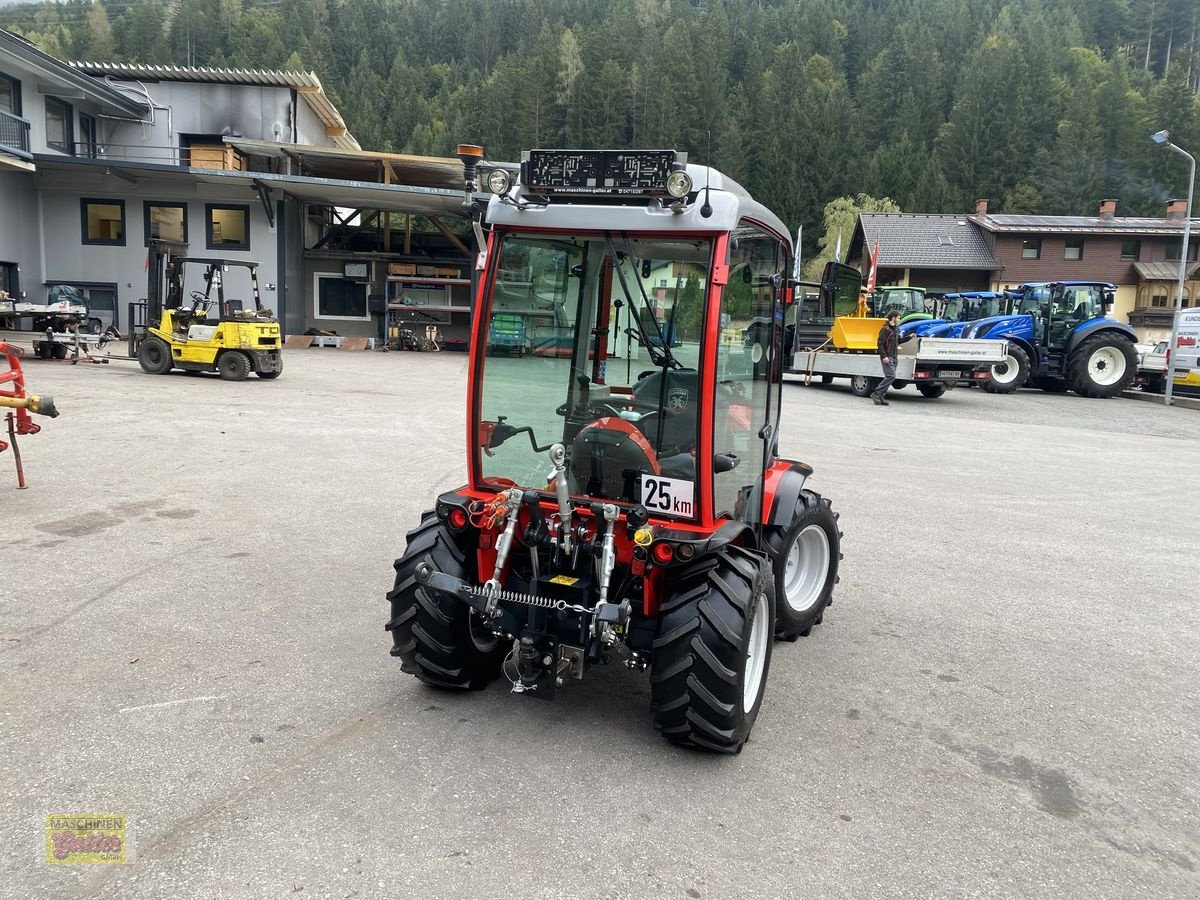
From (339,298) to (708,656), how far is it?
31.6m

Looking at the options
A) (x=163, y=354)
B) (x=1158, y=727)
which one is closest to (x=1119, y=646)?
(x=1158, y=727)

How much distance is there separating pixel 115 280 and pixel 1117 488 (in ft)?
96.7

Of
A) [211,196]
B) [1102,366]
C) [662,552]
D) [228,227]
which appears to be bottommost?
[662,552]

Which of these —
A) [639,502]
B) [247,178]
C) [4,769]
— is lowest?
[4,769]

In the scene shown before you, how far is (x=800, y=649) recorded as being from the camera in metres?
4.96

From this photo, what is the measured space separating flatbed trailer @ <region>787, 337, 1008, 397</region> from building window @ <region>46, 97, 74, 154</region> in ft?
81.2

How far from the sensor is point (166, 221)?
28984 mm

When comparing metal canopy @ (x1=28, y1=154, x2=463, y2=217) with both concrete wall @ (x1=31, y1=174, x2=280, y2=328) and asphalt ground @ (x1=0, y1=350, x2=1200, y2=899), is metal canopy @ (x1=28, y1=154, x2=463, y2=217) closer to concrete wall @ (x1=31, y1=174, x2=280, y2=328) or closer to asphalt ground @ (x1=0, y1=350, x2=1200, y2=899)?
concrete wall @ (x1=31, y1=174, x2=280, y2=328)

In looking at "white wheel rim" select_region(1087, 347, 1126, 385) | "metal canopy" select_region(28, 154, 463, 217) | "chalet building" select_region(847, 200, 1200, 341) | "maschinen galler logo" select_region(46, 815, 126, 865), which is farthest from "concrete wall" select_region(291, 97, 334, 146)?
"maschinen galler logo" select_region(46, 815, 126, 865)

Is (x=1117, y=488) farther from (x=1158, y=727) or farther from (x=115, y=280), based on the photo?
(x=115, y=280)

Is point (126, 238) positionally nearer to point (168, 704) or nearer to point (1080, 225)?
point (168, 704)

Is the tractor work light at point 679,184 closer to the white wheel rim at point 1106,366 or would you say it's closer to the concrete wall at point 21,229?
the white wheel rim at point 1106,366

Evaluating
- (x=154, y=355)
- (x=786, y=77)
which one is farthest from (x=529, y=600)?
(x=786, y=77)

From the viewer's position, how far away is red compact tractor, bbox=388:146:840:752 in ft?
11.7
